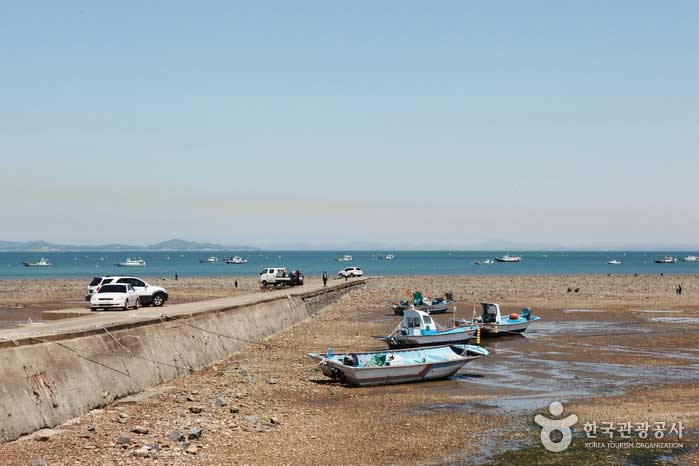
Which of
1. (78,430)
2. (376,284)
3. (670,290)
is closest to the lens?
(78,430)

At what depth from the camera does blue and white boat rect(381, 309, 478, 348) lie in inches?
1441

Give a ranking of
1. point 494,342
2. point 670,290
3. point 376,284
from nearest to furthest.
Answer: point 494,342 → point 670,290 → point 376,284

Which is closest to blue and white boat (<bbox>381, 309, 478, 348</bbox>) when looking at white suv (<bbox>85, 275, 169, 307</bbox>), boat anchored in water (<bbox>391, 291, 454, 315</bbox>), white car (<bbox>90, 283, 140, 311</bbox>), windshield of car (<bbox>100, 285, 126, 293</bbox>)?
white car (<bbox>90, 283, 140, 311</bbox>)

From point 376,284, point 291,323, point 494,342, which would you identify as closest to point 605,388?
point 494,342

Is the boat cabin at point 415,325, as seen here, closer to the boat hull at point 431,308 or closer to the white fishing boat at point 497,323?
Answer: the white fishing boat at point 497,323

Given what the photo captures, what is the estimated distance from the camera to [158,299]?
148ft

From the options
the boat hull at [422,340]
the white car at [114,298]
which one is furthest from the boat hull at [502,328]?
the white car at [114,298]

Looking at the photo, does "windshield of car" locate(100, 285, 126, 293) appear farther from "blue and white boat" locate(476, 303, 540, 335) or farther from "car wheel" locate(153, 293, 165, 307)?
"blue and white boat" locate(476, 303, 540, 335)

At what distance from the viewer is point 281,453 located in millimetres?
17766

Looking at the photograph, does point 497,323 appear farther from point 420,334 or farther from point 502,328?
point 420,334

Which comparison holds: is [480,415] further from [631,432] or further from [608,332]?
[608,332]

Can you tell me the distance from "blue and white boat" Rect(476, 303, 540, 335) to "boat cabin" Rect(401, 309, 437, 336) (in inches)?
230

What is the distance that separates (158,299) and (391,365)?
22095 mm

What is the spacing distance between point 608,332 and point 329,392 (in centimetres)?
2467
